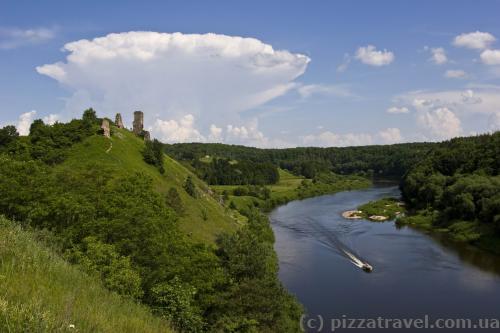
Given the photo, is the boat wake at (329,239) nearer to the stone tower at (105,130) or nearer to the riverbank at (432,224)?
the riverbank at (432,224)

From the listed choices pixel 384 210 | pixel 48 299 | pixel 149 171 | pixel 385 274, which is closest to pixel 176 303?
pixel 48 299

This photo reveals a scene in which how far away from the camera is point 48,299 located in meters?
8.55

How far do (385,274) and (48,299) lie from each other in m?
50.1

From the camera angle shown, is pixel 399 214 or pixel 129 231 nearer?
pixel 129 231

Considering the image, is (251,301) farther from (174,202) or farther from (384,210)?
(384,210)

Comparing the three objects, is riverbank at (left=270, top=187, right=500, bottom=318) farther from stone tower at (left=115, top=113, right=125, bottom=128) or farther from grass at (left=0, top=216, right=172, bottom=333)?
stone tower at (left=115, top=113, right=125, bottom=128)

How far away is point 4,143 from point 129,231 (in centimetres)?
5897

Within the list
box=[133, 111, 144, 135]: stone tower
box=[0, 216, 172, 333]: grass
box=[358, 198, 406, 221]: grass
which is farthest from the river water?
box=[133, 111, 144, 135]: stone tower

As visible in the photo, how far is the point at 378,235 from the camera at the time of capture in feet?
257

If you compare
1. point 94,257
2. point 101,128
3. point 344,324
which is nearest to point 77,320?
point 94,257

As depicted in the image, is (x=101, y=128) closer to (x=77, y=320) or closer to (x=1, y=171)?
(x=1, y=171)

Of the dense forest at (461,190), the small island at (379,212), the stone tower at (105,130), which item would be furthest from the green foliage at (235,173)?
the stone tower at (105,130)

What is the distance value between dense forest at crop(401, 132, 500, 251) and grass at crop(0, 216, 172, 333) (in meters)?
68.1

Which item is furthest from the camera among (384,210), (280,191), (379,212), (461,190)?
(280,191)
